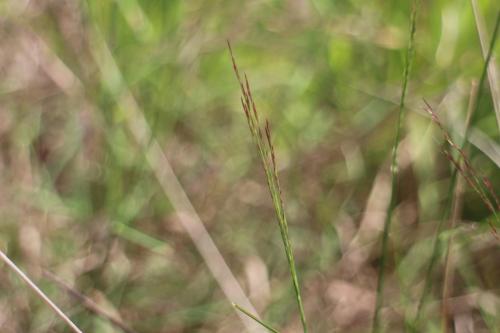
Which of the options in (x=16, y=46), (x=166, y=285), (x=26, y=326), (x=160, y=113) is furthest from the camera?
(x=16, y=46)

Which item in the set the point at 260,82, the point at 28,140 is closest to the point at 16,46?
the point at 28,140

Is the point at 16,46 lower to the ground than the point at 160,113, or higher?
higher

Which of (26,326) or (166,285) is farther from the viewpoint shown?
(166,285)

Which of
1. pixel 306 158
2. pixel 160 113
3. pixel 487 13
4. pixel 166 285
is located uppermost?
pixel 487 13

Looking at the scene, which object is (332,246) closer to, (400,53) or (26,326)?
(400,53)

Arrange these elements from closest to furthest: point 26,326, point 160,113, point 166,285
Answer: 1. point 26,326
2. point 166,285
3. point 160,113

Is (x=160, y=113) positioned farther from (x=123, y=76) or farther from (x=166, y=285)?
(x=166, y=285)

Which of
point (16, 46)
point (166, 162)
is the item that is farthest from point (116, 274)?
point (16, 46)
